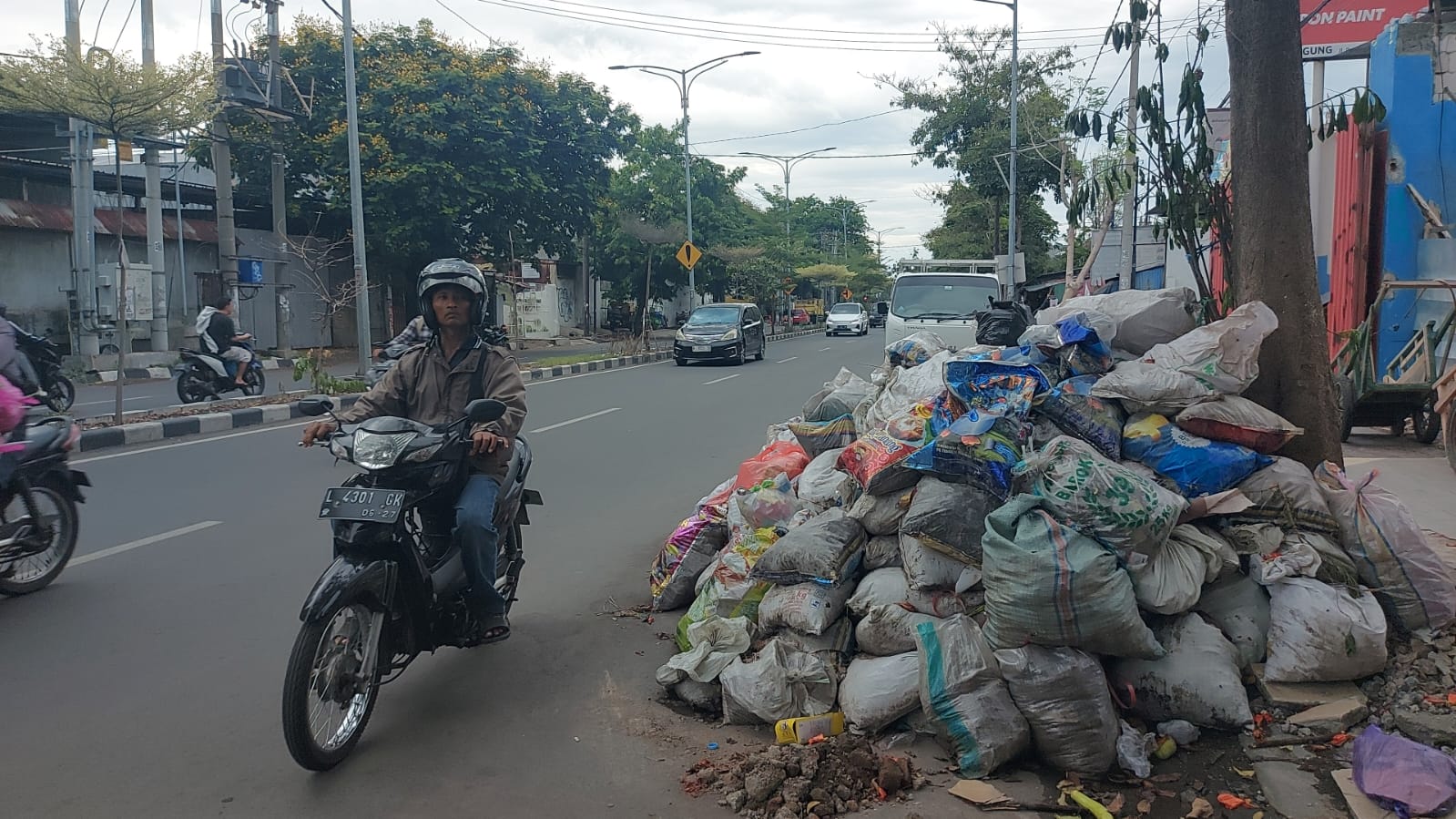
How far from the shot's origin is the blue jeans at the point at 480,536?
148 inches

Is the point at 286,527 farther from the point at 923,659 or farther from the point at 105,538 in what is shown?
the point at 923,659

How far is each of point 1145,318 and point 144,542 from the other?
5728 millimetres

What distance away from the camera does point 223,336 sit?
1429cm

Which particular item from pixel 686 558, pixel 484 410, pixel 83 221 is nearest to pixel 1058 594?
pixel 484 410

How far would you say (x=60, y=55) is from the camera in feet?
47.5

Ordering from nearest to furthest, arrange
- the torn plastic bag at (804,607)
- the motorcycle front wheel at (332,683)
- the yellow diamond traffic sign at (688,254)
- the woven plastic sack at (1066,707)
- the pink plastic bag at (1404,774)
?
1. the pink plastic bag at (1404,774)
2. the motorcycle front wheel at (332,683)
3. the woven plastic sack at (1066,707)
4. the torn plastic bag at (804,607)
5. the yellow diamond traffic sign at (688,254)

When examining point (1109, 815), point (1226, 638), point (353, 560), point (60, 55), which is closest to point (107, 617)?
point (353, 560)

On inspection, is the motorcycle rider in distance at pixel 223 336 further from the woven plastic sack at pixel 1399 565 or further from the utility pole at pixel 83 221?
the woven plastic sack at pixel 1399 565

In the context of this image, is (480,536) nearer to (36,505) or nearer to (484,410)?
(484,410)

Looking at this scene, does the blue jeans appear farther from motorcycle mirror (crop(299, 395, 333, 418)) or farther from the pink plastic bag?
the pink plastic bag

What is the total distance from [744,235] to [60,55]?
30.1 metres

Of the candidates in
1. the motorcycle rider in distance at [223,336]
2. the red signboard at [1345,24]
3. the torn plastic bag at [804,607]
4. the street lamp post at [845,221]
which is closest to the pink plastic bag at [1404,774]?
the torn plastic bag at [804,607]

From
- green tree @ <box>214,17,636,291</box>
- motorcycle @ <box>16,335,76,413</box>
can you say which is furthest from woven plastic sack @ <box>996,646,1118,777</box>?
green tree @ <box>214,17,636,291</box>

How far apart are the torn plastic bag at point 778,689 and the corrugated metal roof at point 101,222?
17.2 meters
